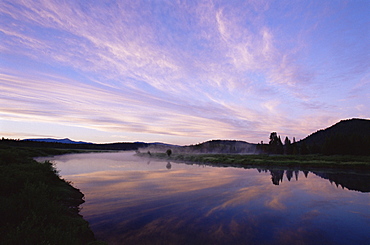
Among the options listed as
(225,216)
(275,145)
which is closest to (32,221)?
(225,216)

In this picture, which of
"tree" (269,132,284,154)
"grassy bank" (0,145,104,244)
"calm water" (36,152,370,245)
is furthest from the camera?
"tree" (269,132,284,154)

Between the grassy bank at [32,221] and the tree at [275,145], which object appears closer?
the grassy bank at [32,221]

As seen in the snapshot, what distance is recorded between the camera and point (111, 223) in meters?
11.5

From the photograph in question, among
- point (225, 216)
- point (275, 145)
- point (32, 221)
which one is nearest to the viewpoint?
point (32, 221)

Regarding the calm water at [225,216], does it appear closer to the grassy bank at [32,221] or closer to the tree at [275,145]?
the grassy bank at [32,221]

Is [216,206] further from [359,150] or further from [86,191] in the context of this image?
[359,150]

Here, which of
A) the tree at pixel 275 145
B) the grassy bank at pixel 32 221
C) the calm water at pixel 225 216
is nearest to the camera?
the grassy bank at pixel 32 221

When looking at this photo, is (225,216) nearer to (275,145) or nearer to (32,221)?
(32,221)

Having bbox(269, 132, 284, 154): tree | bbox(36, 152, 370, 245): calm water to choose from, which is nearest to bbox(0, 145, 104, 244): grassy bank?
bbox(36, 152, 370, 245): calm water

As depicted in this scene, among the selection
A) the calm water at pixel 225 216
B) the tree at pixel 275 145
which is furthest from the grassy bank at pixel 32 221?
the tree at pixel 275 145

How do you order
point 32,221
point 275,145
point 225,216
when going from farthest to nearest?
point 275,145 < point 225,216 < point 32,221

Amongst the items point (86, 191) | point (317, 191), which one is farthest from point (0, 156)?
point (317, 191)

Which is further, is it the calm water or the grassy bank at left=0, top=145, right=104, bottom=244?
the calm water

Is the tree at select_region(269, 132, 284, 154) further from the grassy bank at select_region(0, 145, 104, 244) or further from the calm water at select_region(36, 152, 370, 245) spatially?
the grassy bank at select_region(0, 145, 104, 244)
